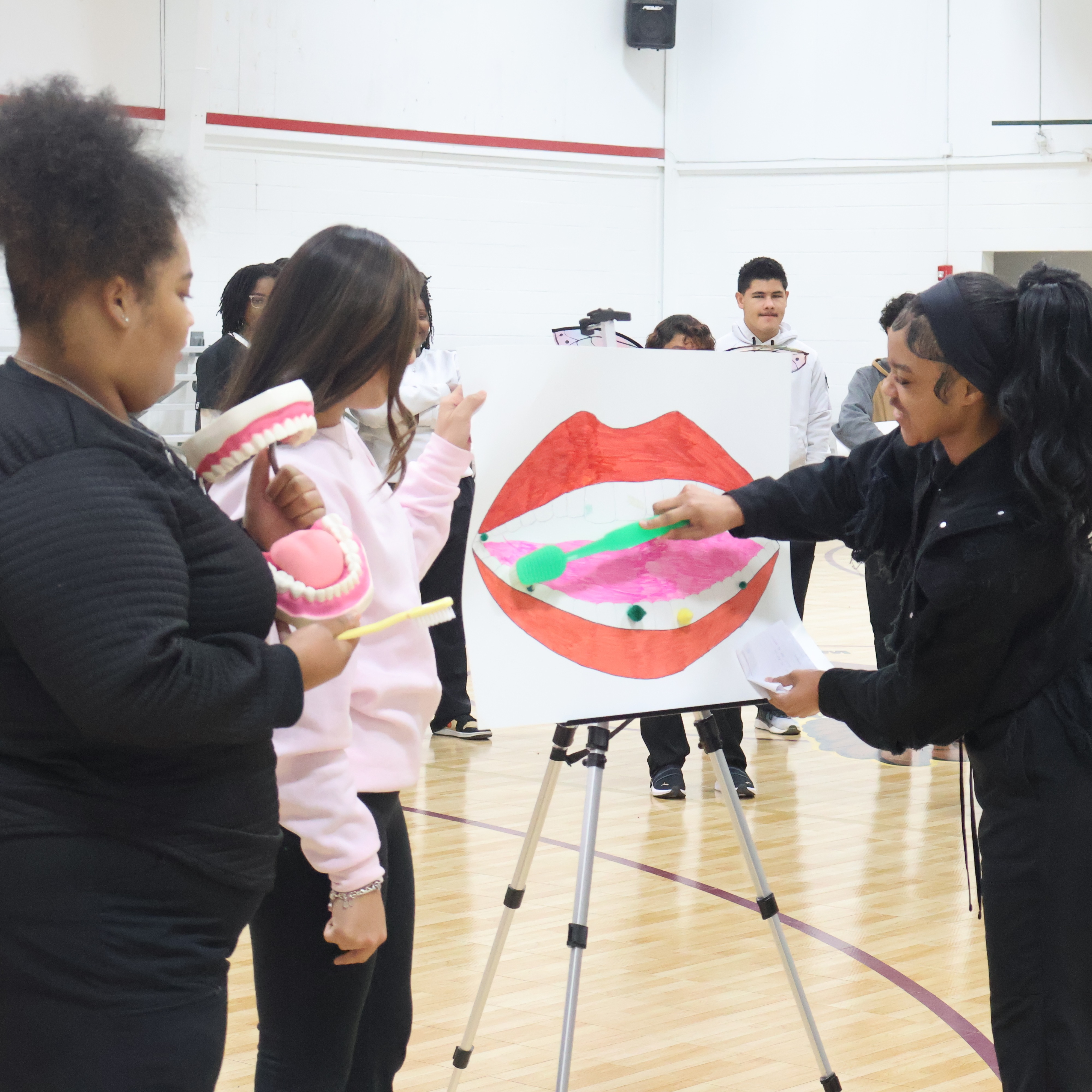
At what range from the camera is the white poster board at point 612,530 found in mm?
2236

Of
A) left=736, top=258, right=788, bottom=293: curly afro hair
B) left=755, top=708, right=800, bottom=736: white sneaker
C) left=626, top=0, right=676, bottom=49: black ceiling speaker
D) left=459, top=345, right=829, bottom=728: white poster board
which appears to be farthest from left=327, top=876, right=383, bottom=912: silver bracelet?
left=626, top=0, right=676, bottom=49: black ceiling speaker

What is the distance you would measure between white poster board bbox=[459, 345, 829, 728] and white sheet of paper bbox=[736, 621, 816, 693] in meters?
0.02

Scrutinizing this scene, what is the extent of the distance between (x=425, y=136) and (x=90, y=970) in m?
9.78

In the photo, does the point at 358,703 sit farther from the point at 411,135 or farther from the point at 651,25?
the point at 651,25

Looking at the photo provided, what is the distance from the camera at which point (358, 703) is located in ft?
4.70

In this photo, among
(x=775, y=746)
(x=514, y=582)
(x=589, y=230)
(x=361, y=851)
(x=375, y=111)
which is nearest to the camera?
(x=361, y=851)

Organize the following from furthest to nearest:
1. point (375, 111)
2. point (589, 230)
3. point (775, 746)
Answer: point (589, 230) → point (375, 111) → point (775, 746)

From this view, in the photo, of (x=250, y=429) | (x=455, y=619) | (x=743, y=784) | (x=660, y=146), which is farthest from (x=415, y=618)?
(x=660, y=146)

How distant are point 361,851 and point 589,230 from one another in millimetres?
9930

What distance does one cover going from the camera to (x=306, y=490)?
4.00 feet

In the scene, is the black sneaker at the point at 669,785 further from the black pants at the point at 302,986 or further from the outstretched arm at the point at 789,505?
the black pants at the point at 302,986

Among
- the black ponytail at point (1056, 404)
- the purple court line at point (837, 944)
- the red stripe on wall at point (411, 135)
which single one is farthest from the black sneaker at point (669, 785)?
the red stripe on wall at point (411, 135)

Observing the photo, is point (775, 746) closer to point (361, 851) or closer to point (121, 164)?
point (361, 851)

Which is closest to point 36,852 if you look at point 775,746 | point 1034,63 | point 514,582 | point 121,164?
point 121,164
